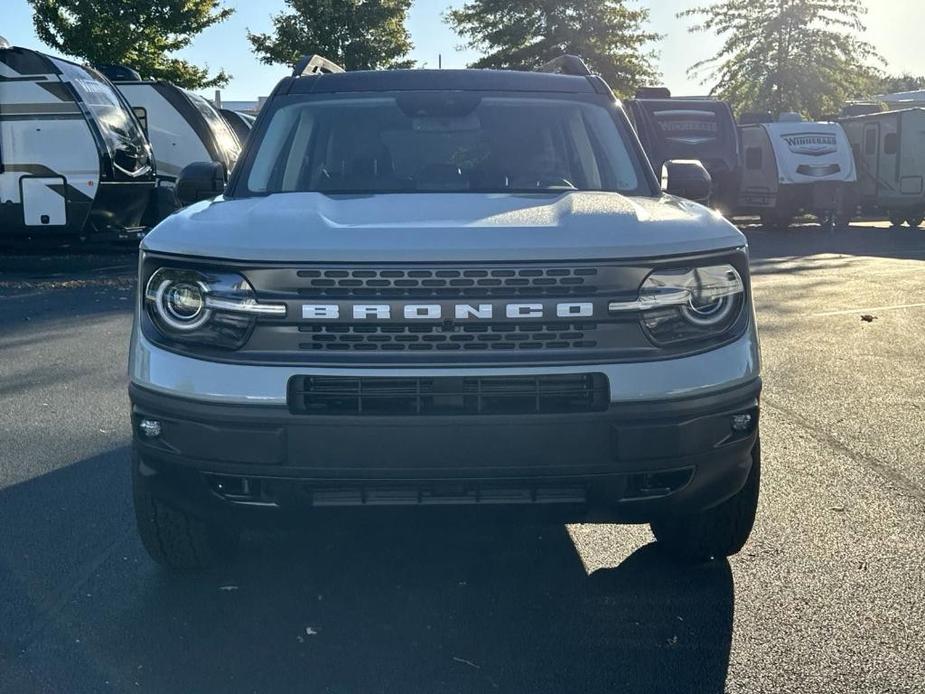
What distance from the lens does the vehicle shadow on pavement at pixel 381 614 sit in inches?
132

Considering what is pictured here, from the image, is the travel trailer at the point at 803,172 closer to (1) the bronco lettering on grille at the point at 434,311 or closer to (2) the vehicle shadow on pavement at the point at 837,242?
(2) the vehicle shadow on pavement at the point at 837,242

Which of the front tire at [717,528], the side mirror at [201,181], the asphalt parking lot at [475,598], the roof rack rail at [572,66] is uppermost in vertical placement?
the roof rack rail at [572,66]

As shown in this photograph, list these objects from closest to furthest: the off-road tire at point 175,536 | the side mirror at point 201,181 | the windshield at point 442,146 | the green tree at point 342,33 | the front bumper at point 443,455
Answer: the front bumper at point 443,455 < the off-road tire at point 175,536 < the windshield at point 442,146 < the side mirror at point 201,181 < the green tree at point 342,33

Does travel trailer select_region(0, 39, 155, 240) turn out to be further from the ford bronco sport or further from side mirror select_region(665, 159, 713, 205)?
the ford bronco sport

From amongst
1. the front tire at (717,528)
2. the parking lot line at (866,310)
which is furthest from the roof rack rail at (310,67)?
the parking lot line at (866,310)

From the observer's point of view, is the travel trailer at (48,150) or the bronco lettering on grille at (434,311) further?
the travel trailer at (48,150)

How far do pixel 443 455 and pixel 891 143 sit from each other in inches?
1028

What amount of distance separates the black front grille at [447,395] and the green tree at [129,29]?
1204 inches

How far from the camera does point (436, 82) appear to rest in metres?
5.09

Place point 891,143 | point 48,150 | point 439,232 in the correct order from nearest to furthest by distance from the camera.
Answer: point 439,232
point 48,150
point 891,143

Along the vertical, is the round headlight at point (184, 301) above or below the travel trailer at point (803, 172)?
above

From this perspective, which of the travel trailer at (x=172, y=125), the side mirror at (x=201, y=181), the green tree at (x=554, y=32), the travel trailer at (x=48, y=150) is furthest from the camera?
the green tree at (x=554, y=32)

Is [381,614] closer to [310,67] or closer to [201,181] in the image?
[201,181]

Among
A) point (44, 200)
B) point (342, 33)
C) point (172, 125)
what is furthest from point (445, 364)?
point (342, 33)
